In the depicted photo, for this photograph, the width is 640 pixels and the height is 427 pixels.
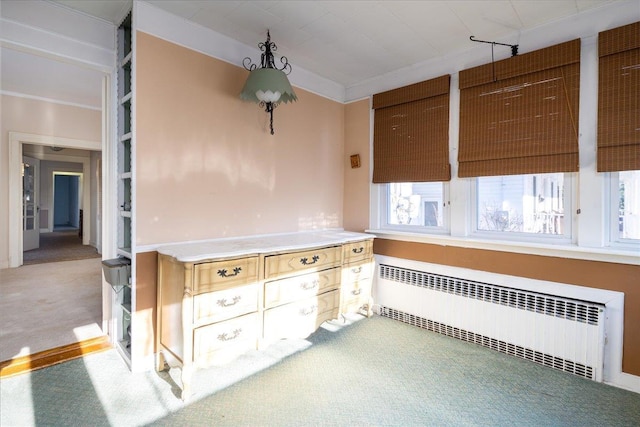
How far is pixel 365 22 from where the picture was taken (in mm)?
2486

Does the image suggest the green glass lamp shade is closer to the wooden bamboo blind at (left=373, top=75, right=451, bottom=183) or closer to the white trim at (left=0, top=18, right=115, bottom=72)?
the white trim at (left=0, top=18, right=115, bottom=72)

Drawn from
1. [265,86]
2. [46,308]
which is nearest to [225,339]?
[265,86]

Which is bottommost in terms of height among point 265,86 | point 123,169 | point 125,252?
point 125,252

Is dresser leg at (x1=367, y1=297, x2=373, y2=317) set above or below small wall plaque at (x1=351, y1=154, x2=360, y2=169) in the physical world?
below

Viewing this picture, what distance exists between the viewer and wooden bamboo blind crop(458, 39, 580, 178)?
237cm

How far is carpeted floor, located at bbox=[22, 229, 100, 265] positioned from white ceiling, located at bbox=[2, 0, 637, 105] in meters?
5.42

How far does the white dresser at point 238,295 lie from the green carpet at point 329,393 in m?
0.21

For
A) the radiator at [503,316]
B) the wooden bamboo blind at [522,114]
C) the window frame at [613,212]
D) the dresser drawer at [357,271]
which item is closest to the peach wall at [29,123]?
the dresser drawer at [357,271]

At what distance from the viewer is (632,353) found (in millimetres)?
2170

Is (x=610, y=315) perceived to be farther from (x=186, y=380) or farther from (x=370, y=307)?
(x=186, y=380)

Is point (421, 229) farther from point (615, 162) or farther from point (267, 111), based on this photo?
point (267, 111)

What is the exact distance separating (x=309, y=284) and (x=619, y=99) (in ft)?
8.38

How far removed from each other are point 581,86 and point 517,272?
4.79 ft

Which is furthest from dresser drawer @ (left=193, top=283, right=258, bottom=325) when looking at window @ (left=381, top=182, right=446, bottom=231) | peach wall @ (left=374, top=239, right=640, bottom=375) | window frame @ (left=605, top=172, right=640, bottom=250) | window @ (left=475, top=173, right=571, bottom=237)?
window frame @ (left=605, top=172, right=640, bottom=250)
